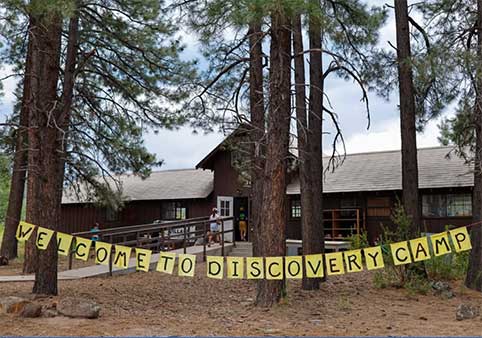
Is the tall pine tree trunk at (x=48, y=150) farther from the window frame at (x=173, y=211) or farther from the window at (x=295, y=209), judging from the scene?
the window frame at (x=173, y=211)

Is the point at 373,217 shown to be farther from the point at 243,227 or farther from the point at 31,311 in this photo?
the point at 31,311

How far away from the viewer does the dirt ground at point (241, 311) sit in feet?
21.3

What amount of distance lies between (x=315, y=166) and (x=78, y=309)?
5.51m

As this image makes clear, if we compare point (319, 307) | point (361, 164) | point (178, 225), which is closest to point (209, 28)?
point (319, 307)

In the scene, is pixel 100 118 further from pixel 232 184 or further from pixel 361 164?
pixel 361 164

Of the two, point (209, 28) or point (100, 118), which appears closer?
point (209, 28)

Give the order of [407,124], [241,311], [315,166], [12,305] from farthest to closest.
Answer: [407,124] < [315,166] < [241,311] < [12,305]

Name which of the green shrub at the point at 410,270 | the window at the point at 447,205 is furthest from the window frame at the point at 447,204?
the green shrub at the point at 410,270

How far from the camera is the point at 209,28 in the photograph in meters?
9.25

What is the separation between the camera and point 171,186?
2270cm

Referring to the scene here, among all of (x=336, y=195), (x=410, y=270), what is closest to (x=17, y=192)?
(x=336, y=195)

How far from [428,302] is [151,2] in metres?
7.79

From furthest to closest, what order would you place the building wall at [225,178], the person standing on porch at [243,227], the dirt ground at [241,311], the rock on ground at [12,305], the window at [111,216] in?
the window at [111,216], the building wall at [225,178], the person standing on porch at [243,227], the rock on ground at [12,305], the dirt ground at [241,311]

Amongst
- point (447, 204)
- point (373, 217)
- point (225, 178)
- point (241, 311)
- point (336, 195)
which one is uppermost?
point (225, 178)
